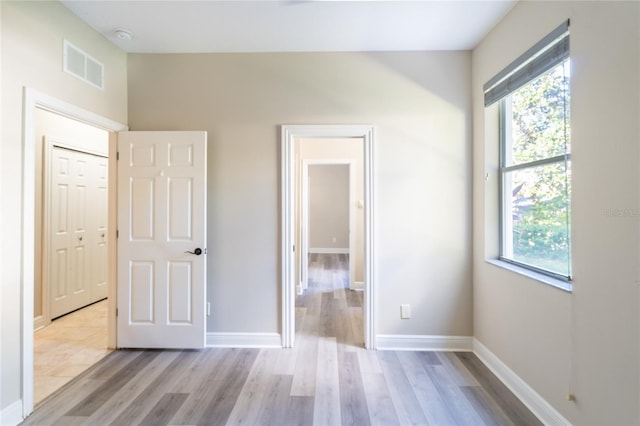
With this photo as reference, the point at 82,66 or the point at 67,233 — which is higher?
the point at 82,66

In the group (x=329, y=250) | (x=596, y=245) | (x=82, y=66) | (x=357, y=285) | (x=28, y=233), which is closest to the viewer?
(x=596, y=245)

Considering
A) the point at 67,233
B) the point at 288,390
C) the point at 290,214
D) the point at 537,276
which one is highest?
the point at 290,214

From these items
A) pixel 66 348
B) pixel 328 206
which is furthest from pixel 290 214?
pixel 328 206

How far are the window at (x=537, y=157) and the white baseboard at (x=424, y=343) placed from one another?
90cm

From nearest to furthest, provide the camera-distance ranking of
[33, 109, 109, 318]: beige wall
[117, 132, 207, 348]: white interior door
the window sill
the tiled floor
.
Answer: the window sill → the tiled floor → [117, 132, 207, 348]: white interior door → [33, 109, 109, 318]: beige wall

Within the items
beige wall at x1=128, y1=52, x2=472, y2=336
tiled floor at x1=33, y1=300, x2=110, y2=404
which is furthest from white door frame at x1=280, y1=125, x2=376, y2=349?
tiled floor at x1=33, y1=300, x2=110, y2=404

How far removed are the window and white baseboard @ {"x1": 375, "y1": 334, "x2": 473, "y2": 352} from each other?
2.94 feet

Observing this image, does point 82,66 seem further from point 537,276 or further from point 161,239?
point 537,276

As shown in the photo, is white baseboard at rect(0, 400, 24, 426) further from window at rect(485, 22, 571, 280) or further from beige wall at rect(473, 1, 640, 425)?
window at rect(485, 22, 571, 280)

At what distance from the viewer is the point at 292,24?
2.31 metres

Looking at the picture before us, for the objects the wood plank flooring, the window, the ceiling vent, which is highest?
the ceiling vent

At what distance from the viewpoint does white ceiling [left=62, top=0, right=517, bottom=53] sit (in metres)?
2.10

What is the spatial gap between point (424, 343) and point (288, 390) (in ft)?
4.40

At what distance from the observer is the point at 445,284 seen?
270cm
